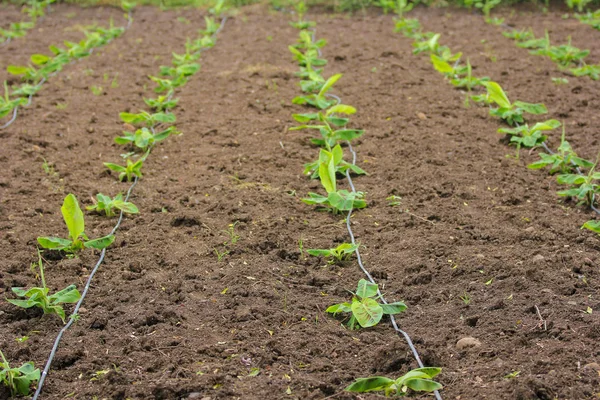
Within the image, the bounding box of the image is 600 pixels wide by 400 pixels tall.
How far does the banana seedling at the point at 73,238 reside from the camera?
2.93 m

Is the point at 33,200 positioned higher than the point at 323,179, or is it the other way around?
the point at 323,179

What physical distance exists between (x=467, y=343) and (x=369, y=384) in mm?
438

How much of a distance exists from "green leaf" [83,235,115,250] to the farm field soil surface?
66 mm

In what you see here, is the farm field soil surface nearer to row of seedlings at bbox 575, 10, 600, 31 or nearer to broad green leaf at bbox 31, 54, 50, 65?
broad green leaf at bbox 31, 54, 50, 65

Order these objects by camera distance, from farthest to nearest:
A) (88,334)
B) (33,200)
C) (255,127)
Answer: (255,127)
(33,200)
(88,334)

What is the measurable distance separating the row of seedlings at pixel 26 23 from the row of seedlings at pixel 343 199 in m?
3.24

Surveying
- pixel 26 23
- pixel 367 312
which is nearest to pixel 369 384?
pixel 367 312

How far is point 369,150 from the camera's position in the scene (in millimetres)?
4055

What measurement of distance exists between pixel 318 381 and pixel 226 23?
6.19 m

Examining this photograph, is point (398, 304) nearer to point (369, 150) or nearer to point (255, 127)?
point (369, 150)

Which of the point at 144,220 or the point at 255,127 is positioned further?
the point at 255,127

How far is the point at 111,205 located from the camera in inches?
130

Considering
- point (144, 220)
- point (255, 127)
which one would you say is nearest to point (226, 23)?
point (255, 127)

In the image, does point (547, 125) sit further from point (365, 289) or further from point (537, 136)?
point (365, 289)
